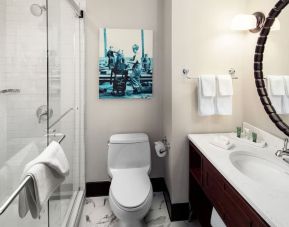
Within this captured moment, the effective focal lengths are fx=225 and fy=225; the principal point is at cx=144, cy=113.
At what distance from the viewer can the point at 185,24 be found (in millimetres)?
1927

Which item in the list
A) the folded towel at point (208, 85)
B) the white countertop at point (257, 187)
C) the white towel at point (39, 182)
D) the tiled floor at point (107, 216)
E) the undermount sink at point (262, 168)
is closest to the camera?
the white countertop at point (257, 187)

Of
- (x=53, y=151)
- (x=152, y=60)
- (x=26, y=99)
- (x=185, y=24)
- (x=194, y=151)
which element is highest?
(x=185, y=24)

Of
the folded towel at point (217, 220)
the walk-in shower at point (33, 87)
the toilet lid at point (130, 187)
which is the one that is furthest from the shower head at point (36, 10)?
the folded towel at point (217, 220)

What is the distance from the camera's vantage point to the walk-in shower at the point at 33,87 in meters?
1.65

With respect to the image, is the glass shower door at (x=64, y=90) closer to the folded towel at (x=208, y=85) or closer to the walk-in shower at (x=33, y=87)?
the walk-in shower at (x=33, y=87)

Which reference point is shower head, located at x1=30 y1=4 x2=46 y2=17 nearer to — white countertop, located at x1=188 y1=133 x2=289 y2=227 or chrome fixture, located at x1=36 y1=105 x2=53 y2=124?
chrome fixture, located at x1=36 y1=105 x2=53 y2=124

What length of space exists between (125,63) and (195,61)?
722 mm

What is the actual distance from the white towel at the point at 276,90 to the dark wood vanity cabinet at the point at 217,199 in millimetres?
631

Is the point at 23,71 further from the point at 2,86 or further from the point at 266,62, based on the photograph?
the point at 266,62

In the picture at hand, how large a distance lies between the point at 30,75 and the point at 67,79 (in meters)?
0.33

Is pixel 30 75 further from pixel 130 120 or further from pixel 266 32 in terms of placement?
pixel 266 32

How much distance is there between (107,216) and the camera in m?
2.14

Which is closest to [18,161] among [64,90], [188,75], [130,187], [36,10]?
[64,90]

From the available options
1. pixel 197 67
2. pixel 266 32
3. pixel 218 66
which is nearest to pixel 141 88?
pixel 197 67
